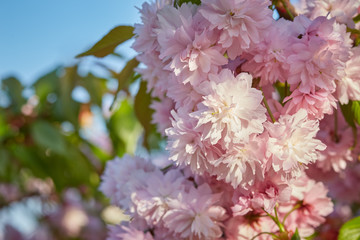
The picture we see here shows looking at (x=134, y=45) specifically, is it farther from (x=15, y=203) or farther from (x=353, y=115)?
(x=15, y=203)

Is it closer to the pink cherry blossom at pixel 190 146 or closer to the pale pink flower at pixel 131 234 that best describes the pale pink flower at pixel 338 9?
the pink cherry blossom at pixel 190 146

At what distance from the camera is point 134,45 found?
53cm

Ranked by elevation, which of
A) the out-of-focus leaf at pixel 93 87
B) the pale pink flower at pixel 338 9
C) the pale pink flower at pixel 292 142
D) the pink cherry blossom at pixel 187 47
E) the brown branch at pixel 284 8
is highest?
the pink cherry blossom at pixel 187 47

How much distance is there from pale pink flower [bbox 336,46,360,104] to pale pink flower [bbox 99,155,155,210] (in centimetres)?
28

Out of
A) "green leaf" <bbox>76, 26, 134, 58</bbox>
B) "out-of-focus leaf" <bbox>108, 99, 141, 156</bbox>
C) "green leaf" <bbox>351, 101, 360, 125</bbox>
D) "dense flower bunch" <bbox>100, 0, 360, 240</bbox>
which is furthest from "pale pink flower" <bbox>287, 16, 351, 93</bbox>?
"out-of-focus leaf" <bbox>108, 99, 141, 156</bbox>

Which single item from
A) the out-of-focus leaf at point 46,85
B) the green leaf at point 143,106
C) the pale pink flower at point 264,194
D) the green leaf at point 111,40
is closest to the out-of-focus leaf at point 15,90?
the out-of-focus leaf at point 46,85

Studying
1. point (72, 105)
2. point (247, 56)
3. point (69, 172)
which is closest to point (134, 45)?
point (247, 56)

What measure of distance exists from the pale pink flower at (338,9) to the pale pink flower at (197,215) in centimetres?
28

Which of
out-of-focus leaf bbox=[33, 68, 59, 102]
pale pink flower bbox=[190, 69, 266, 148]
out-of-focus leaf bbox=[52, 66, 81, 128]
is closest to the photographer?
pale pink flower bbox=[190, 69, 266, 148]

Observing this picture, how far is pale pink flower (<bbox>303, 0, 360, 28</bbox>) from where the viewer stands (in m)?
0.56

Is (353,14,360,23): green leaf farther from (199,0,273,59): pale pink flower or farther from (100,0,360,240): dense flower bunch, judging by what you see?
(199,0,273,59): pale pink flower

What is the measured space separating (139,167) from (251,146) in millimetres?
256

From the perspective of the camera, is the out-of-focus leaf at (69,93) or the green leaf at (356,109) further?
→ the out-of-focus leaf at (69,93)

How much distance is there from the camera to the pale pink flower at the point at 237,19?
432mm
